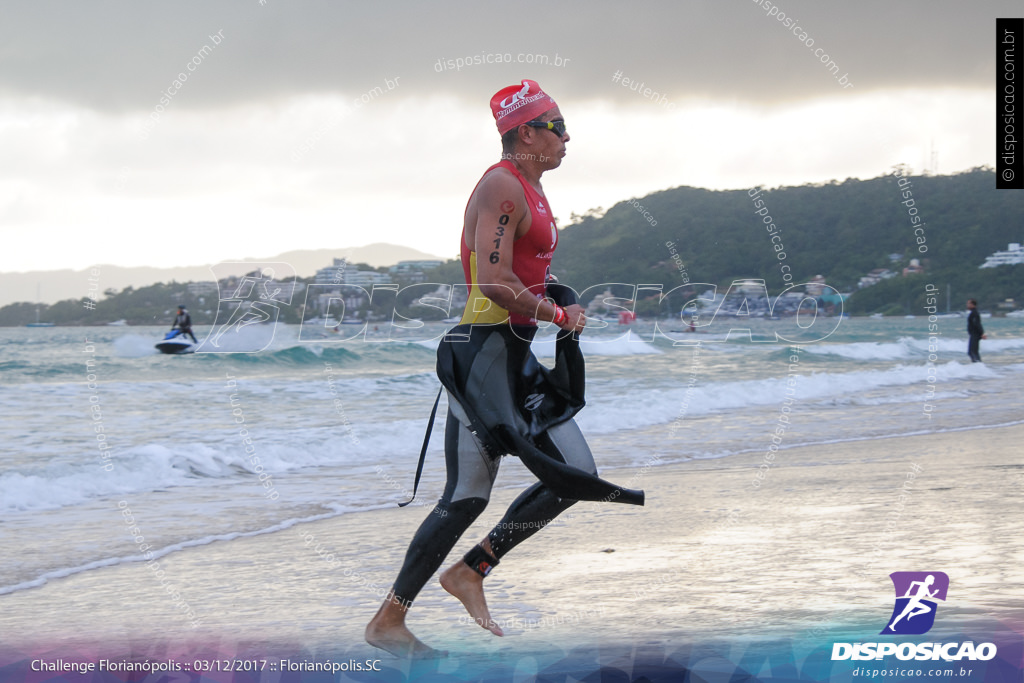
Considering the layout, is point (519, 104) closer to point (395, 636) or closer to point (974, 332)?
point (395, 636)

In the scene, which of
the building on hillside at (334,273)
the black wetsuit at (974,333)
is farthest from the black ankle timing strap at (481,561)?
the black wetsuit at (974,333)

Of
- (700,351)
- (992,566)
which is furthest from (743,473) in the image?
(700,351)

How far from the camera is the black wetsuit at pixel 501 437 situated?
2.84 meters

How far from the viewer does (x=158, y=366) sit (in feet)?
92.4

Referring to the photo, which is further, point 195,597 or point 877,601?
point 195,597

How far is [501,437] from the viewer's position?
282cm

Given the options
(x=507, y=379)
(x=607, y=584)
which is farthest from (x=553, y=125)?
(x=607, y=584)

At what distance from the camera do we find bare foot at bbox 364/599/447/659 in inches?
112

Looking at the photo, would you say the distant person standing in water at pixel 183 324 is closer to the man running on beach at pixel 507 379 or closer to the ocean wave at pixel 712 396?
the ocean wave at pixel 712 396

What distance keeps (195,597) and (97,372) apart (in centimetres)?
2711

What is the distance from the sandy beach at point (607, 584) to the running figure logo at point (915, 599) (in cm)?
4

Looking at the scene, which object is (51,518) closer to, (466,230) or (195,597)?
(195,597)

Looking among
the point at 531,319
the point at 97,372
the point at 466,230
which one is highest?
the point at 466,230

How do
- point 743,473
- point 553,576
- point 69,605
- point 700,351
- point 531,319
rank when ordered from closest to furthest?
point 531,319
point 69,605
point 553,576
point 743,473
point 700,351
